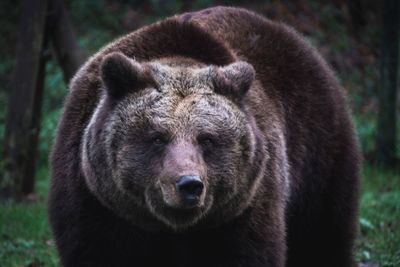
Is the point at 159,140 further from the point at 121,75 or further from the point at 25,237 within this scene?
the point at 25,237

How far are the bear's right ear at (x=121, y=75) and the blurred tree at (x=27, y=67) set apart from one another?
4282 millimetres

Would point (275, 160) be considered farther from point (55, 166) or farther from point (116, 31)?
point (116, 31)

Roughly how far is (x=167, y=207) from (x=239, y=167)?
20.2 inches

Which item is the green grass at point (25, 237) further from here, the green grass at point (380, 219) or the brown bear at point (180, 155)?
the green grass at point (380, 219)

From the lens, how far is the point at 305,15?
14.7 m

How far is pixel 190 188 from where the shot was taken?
3.96 m

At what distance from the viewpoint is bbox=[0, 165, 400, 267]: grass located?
6.54 meters

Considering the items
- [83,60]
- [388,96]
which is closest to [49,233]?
[83,60]

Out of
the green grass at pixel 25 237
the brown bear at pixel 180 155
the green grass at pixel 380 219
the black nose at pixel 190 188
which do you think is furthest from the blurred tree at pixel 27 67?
the black nose at pixel 190 188

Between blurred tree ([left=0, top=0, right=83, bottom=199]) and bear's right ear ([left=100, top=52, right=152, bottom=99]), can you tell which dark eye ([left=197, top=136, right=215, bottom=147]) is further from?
blurred tree ([left=0, top=0, right=83, bottom=199])

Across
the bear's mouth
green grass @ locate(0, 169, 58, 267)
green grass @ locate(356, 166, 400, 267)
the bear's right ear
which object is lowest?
green grass @ locate(0, 169, 58, 267)

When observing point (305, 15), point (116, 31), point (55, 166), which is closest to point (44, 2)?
point (55, 166)

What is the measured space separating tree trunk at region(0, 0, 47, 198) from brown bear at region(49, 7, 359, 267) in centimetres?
321

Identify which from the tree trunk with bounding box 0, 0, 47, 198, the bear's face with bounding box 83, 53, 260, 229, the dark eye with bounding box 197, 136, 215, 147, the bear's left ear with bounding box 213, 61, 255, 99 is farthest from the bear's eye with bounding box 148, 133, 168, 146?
the tree trunk with bounding box 0, 0, 47, 198
